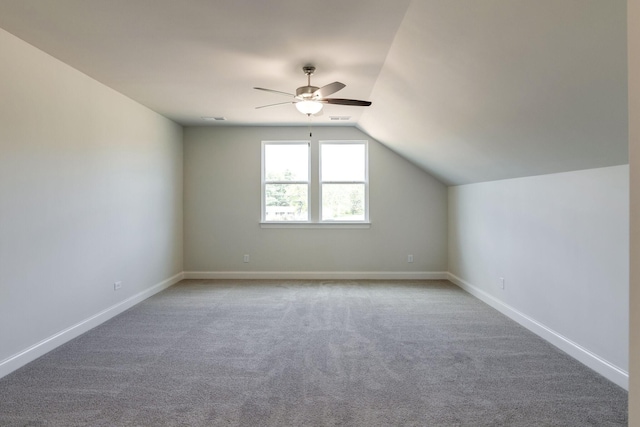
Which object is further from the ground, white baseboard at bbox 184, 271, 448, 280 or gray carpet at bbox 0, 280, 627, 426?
white baseboard at bbox 184, 271, 448, 280

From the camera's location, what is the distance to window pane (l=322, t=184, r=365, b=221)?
6258 mm

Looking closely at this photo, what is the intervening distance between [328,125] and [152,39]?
3514 millimetres

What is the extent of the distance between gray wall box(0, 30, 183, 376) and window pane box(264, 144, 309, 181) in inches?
73.6

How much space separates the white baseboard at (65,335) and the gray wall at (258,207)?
1523 mm

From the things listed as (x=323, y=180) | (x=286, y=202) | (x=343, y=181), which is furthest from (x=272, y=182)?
(x=343, y=181)

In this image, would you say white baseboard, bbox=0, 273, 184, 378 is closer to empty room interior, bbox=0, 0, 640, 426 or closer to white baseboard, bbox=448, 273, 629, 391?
empty room interior, bbox=0, 0, 640, 426

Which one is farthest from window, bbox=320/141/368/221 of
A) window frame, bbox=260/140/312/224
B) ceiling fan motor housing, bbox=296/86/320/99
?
ceiling fan motor housing, bbox=296/86/320/99

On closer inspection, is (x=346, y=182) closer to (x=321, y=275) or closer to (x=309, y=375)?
(x=321, y=275)

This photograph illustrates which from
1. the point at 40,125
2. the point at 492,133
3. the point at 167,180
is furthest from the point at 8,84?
the point at 492,133

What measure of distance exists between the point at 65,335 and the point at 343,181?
14.0 ft

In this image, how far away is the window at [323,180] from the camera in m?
6.24

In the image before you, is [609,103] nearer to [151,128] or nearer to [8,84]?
[8,84]

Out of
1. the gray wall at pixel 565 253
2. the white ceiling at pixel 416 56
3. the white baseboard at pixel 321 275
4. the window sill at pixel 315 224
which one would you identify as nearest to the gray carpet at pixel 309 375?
the gray wall at pixel 565 253

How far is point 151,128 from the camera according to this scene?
510cm
